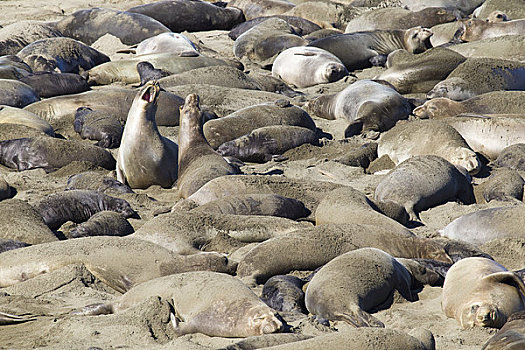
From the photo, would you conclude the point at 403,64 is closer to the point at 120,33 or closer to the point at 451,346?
the point at 120,33

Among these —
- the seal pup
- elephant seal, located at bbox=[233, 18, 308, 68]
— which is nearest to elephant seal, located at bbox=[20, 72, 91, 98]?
the seal pup

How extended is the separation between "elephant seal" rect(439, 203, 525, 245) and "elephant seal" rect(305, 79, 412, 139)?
268cm

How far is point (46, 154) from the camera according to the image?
7020 millimetres

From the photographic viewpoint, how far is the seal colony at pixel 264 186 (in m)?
3.53

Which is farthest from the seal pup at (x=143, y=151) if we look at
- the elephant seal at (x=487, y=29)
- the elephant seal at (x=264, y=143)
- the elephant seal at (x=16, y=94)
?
the elephant seal at (x=487, y=29)

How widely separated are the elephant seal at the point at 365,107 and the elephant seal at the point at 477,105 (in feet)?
0.80

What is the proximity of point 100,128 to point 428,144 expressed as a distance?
10.5 feet

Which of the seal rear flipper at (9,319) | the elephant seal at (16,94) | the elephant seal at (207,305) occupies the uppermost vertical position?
the elephant seal at (207,305)

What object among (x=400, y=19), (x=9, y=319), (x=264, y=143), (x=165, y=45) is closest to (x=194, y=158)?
(x=264, y=143)

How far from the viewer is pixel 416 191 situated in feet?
19.0

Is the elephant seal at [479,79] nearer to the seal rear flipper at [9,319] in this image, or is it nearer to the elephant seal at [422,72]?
the elephant seal at [422,72]

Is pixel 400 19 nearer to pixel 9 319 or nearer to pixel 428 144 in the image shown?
pixel 428 144

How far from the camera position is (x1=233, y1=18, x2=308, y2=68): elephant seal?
38.8ft

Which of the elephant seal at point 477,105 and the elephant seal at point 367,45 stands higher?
the elephant seal at point 477,105
